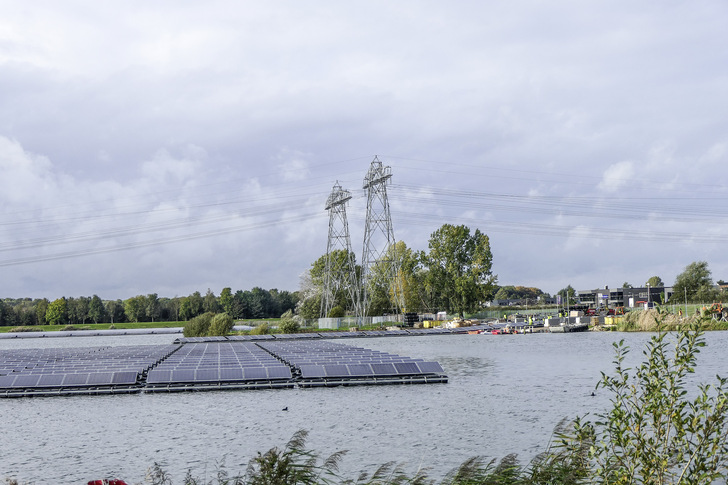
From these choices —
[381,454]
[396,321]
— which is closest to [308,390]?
[381,454]

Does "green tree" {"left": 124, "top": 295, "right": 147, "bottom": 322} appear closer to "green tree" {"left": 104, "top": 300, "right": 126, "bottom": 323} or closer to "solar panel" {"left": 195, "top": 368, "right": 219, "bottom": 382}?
"green tree" {"left": 104, "top": 300, "right": 126, "bottom": 323}

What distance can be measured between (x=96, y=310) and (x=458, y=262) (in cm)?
9977

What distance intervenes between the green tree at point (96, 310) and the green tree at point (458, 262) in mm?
94733

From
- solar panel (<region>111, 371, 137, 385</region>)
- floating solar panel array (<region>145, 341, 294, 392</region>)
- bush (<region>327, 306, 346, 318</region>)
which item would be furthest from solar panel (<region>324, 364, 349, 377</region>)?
bush (<region>327, 306, 346, 318</region>)

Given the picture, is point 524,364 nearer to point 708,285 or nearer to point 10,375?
point 10,375

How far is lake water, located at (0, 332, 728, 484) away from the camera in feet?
63.1

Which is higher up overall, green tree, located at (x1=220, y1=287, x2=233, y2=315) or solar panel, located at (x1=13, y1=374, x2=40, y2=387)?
green tree, located at (x1=220, y1=287, x2=233, y2=315)

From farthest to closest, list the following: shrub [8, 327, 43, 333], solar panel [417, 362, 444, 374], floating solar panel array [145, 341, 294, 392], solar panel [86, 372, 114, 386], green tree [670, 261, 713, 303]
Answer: shrub [8, 327, 43, 333] < green tree [670, 261, 713, 303] < solar panel [417, 362, 444, 374] < solar panel [86, 372, 114, 386] < floating solar panel array [145, 341, 294, 392]

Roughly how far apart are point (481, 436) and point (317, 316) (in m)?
101

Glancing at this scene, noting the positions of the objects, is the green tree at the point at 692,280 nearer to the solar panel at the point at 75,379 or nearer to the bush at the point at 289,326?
the bush at the point at 289,326

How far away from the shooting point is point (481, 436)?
22094 mm

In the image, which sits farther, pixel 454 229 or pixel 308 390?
pixel 454 229

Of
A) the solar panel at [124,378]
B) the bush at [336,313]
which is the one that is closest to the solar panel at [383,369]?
the solar panel at [124,378]

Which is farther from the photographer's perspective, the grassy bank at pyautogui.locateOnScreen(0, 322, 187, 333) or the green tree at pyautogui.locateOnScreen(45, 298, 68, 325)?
the green tree at pyautogui.locateOnScreen(45, 298, 68, 325)
